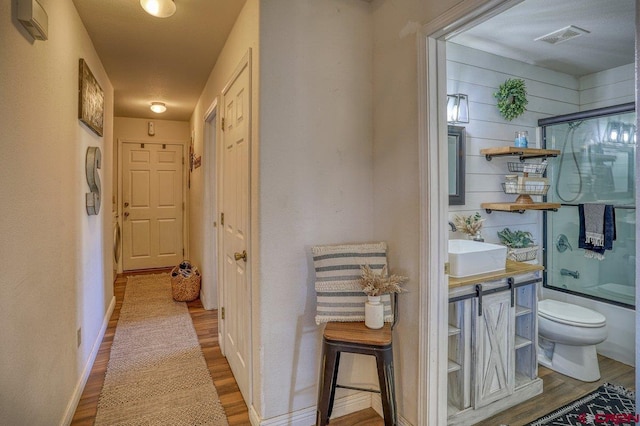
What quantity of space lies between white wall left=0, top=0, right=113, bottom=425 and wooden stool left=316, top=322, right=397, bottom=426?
3.82ft

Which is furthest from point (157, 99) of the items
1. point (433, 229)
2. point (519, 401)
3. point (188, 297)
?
point (519, 401)

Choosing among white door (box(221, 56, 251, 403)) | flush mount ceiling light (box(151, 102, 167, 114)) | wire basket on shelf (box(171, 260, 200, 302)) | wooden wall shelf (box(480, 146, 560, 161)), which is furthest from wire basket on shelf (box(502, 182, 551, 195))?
flush mount ceiling light (box(151, 102, 167, 114))

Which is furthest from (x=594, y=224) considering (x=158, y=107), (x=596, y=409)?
(x=158, y=107)

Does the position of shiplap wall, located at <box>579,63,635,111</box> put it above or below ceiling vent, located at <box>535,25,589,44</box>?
below

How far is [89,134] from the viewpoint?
8.33ft

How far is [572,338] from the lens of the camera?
2.32 m

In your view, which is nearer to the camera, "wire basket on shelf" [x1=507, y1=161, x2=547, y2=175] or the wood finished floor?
the wood finished floor

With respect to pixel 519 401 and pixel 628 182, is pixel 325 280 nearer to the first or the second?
pixel 519 401

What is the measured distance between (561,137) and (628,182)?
1.97ft

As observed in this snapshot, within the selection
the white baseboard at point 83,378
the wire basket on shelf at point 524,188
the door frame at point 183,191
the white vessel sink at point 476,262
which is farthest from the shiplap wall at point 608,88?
the door frame at point 183,191

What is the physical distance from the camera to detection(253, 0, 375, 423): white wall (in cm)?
169

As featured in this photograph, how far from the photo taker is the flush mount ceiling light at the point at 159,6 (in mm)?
1905

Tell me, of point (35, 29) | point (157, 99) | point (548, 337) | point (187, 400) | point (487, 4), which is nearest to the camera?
point (487, 4)

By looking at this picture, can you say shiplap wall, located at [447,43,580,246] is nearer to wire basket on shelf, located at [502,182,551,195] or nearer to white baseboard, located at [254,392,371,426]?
wire basket on shelf, located at [502,182,551,195]
